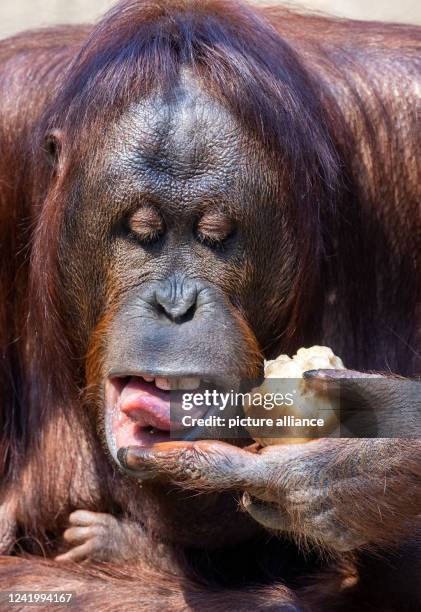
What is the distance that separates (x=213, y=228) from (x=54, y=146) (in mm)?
623

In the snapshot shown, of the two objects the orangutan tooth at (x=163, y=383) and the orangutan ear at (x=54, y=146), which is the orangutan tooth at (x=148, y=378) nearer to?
the orangutan tooth at (x=163, y=383)

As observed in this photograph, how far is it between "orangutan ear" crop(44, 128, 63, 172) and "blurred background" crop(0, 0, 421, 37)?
11.6 feet

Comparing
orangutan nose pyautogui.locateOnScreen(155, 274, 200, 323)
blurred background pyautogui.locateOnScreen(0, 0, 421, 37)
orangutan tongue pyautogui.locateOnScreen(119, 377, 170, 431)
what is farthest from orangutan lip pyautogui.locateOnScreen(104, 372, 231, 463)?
blurred background pyautogui.locateOnScreen(0, 0, 421, 37)

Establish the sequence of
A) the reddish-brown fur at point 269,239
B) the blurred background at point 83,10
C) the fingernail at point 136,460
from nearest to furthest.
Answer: the fingernail at point 136,460 < the reddish-brown fur at point 269,239 < the blurred background at point 83,10

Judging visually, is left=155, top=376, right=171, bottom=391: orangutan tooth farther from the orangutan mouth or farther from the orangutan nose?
the orangutan nose

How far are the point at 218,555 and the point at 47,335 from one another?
886 mm

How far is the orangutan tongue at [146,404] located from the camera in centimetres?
309

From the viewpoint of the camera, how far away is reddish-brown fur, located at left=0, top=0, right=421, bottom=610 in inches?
135

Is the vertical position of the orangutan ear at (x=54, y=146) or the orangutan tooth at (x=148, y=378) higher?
the orangutan ear at (x=54, y=146)

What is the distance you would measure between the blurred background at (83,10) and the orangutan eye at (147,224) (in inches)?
157

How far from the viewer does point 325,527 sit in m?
2.94

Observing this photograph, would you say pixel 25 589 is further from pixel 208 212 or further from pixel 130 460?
pixel 208 212

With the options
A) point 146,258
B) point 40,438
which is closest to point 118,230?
point 146,258

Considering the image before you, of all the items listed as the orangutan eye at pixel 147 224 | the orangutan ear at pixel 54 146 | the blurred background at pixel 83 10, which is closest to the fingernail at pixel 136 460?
the orangutan eye at pixel 147 224
